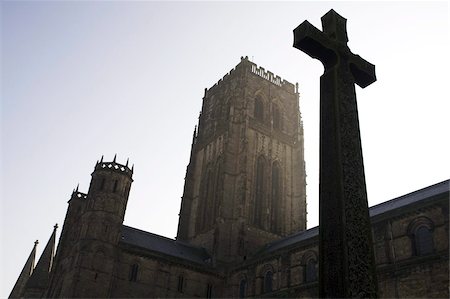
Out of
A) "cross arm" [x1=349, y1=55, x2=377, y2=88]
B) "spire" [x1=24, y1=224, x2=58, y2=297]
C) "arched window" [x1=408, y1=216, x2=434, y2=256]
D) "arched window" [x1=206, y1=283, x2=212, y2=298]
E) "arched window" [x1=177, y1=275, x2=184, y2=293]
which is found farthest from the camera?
"spire" [x1=24, y1=224, x2=58, y2=297]

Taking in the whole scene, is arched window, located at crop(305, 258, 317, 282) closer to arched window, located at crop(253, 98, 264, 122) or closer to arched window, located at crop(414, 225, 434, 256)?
arched window, located at crop(414, 225, 434, 256)

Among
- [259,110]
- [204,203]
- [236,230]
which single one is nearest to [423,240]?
[236,230]

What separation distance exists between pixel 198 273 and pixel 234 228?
626 cm

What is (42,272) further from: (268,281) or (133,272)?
(268,281)

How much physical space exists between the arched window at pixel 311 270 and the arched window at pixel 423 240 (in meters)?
7.88

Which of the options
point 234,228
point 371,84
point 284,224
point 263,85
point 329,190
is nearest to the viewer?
point 329,190

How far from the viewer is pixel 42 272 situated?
40.1m

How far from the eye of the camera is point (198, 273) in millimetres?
37906

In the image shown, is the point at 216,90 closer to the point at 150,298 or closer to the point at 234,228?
the point at 234,228

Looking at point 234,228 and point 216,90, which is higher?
point 216,90

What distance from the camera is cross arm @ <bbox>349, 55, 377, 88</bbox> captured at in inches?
282

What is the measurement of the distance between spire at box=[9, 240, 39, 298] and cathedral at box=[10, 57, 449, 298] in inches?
5.6

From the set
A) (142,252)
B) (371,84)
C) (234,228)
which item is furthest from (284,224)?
(371,84)

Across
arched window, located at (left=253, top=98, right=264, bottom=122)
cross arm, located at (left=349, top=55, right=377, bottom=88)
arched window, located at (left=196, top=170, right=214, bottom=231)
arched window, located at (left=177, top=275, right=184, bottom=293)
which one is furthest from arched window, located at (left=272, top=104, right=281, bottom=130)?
cross arm, located at (left=349, top=55, right=377, bottom=88)
